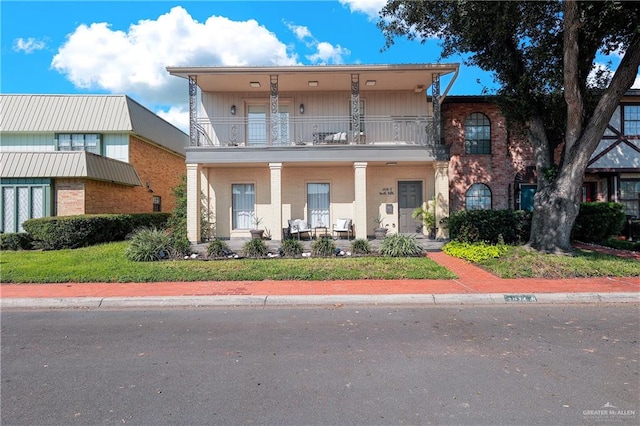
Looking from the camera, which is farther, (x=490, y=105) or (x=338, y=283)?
(x=490, y=105)

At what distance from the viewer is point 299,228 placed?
1413 centimetres

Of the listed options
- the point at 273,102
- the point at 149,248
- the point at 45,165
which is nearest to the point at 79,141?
the point at 45,165

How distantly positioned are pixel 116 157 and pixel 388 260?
15.4 m

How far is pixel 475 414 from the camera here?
304 cm

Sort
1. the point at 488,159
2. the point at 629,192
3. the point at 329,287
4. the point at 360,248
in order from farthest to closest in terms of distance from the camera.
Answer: the point at 629,192, the point at 488,159, the point at 360,248, the point at 329,287

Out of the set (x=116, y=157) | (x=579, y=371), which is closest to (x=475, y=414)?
(x=579, y=371)

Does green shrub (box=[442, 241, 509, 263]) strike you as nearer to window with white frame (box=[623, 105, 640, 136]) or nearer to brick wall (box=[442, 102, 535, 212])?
brick wall (box=[442, 102, 535, 212])

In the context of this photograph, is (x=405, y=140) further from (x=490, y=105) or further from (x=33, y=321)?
(x=33, y=321)

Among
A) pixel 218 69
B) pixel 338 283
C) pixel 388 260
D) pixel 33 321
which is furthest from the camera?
pixel 218 69

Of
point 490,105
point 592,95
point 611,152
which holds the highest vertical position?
point 490,105

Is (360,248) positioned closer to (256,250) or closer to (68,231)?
(256,250)

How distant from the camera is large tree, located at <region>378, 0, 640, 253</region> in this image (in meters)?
9.60

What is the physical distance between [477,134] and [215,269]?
42.0 feet

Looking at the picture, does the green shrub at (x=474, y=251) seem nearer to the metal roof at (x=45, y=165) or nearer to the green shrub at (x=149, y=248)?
the green shrub at (x=149, y=248)
